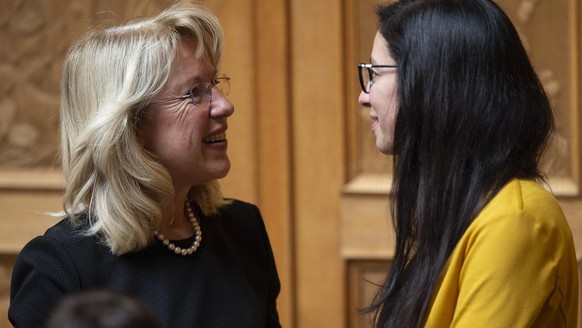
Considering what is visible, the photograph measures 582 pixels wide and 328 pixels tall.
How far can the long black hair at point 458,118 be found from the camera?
5.05 feet

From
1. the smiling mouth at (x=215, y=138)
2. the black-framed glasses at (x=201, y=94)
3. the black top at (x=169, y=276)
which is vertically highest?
the black-framed glasses at (x=201, y=94)

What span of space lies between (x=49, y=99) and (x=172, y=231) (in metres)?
1.32

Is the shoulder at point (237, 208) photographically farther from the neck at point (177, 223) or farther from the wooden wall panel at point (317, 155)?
the wooden wall panel at point (317, 155)

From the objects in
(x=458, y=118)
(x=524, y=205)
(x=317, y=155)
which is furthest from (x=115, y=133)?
(x=317, y=155)

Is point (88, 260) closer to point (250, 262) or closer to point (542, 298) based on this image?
point (250, 262)

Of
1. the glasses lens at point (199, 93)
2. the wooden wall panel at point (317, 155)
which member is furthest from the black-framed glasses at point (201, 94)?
the wooden wall panel at point (317, 155)

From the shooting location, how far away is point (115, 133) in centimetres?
179

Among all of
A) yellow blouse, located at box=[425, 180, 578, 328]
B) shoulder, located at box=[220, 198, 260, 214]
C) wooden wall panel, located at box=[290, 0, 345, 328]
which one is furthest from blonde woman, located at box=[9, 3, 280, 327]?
wooden wall panel, located at box=[290, 0, 345, 328]

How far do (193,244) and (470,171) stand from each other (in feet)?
1.96

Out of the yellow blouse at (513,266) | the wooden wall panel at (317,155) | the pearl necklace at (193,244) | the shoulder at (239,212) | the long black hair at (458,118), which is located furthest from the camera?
the wooden wall panel at (317,155)

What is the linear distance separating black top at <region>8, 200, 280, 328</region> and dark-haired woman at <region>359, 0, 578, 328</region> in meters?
0.38

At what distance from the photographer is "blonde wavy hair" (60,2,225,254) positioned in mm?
1791

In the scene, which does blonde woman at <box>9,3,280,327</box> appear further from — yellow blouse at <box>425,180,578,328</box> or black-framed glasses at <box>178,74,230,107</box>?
yellow blouse at <box>425,180,578,328</box>

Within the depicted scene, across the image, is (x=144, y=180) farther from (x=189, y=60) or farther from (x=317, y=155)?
(x=317, y=155)
